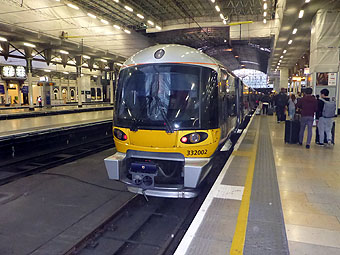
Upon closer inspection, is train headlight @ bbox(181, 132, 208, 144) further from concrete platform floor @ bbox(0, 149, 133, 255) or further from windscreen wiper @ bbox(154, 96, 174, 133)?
concrete platform floor @ bbox(0, 149, 133, 255)

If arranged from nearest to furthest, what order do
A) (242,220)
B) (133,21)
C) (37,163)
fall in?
(242,220) < (37,163) < (133,21)

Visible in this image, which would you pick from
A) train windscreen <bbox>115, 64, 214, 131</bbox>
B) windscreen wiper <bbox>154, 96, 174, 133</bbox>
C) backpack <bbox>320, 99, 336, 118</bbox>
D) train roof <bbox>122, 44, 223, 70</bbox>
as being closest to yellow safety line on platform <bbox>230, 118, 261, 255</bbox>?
train windscreen <bbox>115, 64, 214, 131</bbox>

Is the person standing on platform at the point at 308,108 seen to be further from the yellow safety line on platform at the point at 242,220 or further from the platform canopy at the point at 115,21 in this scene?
the platform canopy at the point at 115,21

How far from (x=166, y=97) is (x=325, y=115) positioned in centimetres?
577

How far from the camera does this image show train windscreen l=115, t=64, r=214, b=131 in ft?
15.7

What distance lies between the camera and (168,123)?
473 centimetres

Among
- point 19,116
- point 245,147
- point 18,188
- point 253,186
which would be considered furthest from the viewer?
point 19,116

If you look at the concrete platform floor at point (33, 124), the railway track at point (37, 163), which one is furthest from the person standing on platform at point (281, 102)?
the concrete platform floor at point (33, 124)

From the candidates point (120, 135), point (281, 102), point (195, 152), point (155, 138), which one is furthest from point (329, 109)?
point (281, 102)

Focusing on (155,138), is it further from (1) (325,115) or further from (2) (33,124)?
(2) (33,124)

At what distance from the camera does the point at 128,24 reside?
2381cm

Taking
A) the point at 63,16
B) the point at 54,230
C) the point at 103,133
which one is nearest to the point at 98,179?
the point at 54,230

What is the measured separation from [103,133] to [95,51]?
10607mm

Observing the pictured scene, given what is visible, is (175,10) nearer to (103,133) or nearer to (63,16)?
(63,16)
